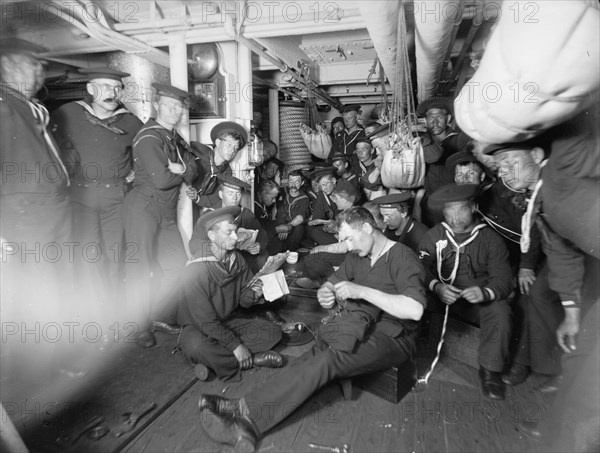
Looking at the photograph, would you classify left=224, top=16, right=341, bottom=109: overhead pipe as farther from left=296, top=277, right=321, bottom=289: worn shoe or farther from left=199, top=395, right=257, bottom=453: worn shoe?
left=199, top=395, right=257, bottom=453: worn shoe

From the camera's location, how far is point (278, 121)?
7520 millimetres

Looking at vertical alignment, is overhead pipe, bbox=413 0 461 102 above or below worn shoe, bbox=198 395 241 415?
above

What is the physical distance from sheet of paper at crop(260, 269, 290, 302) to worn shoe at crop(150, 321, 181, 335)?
1039mm

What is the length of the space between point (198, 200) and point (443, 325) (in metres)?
2.93

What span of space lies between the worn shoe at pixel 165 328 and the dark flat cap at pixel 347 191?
9.91 feet

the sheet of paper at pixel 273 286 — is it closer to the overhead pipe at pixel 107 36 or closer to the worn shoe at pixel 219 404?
the worn shoe at pixel 219 404

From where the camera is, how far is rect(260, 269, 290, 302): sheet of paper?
353 centimetres

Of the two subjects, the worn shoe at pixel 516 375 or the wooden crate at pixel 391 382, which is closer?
the wooden crate at pixel 391 382

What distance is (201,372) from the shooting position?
9.85 ft

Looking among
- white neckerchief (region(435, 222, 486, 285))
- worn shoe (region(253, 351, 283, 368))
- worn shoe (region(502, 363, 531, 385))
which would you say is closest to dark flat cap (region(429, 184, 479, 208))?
white neckerchief (region(435, 222, 486, 285))

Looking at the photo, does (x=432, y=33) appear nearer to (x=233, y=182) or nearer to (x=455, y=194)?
(x=455, y=194)

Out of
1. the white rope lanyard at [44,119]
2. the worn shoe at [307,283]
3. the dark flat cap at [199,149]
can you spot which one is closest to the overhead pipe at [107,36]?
the dark flat cap at [199,149]

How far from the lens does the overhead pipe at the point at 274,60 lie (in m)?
4.00

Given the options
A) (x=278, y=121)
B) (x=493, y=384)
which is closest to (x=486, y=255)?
(x=493, y=384)
